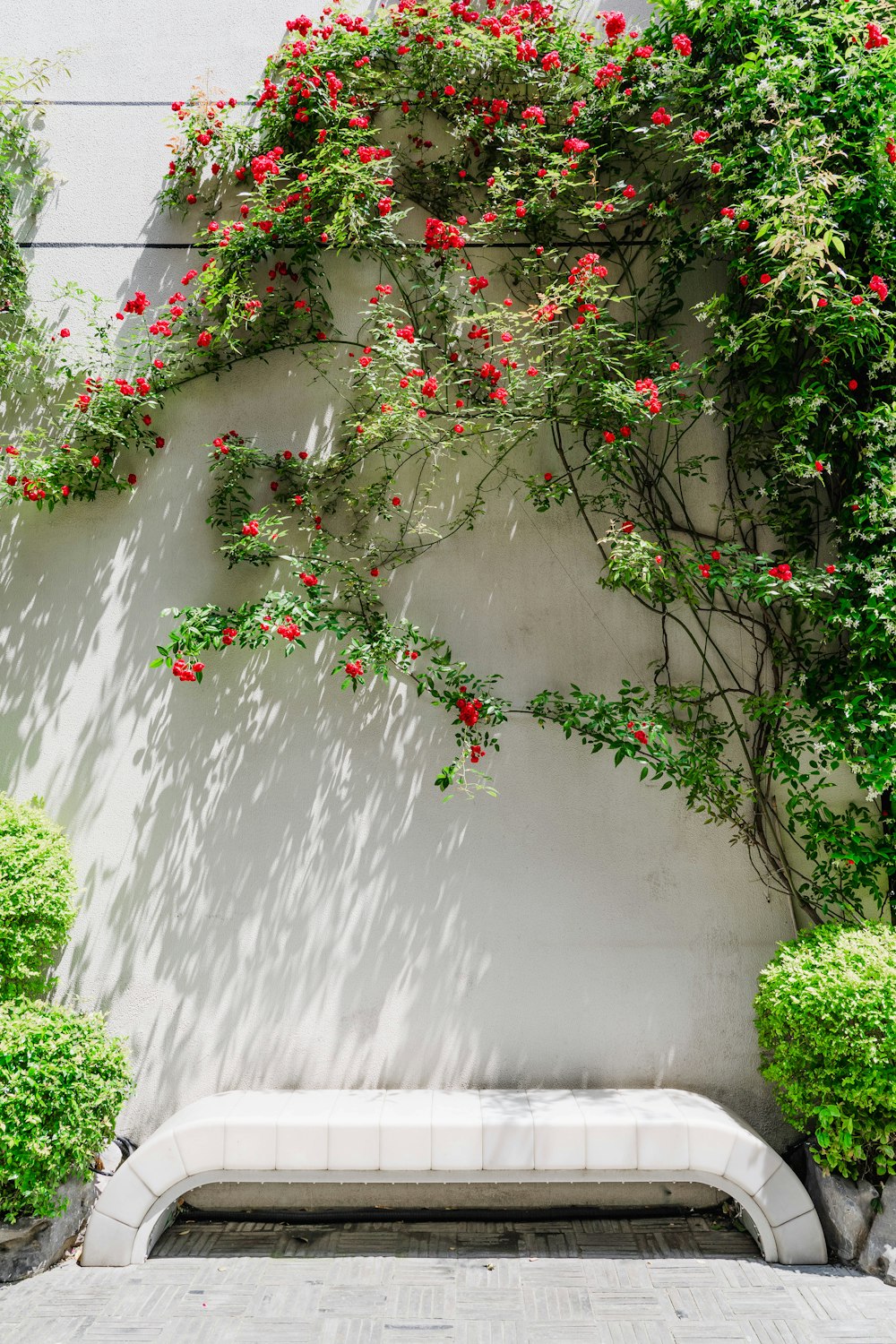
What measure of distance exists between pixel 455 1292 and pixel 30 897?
7.58 ft

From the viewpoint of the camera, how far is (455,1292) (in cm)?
299

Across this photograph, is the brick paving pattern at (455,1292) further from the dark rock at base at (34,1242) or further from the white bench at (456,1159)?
the white bench at (456,1159)

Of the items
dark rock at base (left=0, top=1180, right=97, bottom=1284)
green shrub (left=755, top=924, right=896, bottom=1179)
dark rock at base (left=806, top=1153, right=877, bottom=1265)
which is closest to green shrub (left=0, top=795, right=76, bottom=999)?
dark rock at base (left=0, top=1180, right=97, bottom=1284)

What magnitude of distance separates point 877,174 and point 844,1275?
427 centimetres

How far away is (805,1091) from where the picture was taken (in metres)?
3.11

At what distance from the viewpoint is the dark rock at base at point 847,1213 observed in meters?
3.07

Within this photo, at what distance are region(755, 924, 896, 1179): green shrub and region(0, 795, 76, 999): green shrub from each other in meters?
3.07

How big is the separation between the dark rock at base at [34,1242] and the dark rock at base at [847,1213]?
3005mm

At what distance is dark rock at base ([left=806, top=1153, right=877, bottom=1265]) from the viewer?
307cm

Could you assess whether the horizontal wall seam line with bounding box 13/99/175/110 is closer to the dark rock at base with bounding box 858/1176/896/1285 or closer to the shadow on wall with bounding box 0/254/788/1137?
the shadow on wall with bounding box 0/254/788/1137

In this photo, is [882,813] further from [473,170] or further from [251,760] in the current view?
[473,170]

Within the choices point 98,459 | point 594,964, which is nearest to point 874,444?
point 594,964

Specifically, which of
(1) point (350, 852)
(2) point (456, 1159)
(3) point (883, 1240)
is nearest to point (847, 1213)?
(3) point (883, 1240)

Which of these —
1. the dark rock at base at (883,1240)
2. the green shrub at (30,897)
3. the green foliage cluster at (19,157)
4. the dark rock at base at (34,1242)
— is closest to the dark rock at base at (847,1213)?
the dark rock at base at (883,1240)
